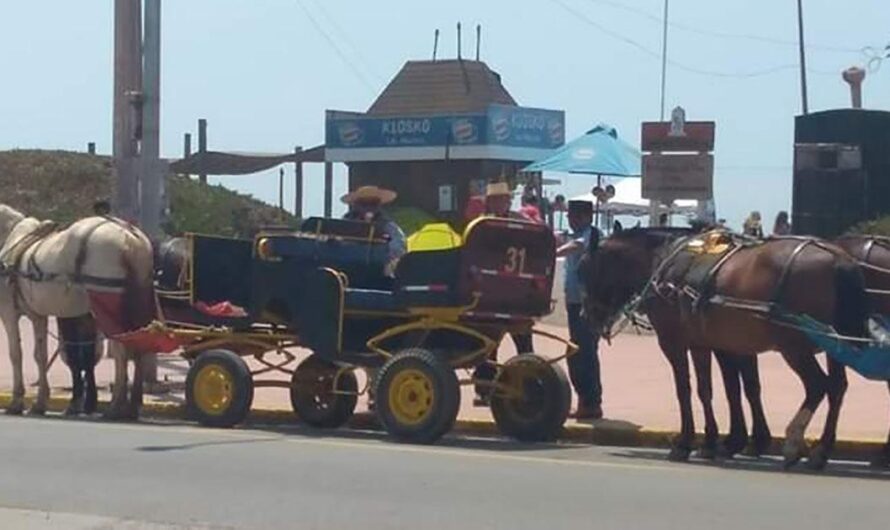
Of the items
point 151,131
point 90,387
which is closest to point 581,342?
point 90,387

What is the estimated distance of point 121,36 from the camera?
21.9 m

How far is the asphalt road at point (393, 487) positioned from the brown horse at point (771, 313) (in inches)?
20.0

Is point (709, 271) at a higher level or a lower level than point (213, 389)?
higher

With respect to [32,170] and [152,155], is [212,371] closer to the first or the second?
[152,155]

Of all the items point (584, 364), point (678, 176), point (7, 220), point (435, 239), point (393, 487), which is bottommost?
point (393, 487)

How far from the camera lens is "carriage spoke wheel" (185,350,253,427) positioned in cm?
1778

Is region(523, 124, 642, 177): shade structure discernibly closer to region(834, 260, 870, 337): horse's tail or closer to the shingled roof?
region(834, 260, 870, 337): horse's tail

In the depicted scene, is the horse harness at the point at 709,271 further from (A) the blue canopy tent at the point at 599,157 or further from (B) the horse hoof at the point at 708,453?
(A) the blue canopy tent at the point at 599,157

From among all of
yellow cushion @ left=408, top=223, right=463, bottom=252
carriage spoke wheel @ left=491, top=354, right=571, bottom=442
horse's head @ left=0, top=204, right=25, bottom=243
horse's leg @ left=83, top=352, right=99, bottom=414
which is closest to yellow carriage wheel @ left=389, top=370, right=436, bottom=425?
carriage spoke wheel @ left=491, top=354, right=571, bottom=442

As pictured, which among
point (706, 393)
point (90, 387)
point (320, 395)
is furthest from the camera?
point (90, 387)

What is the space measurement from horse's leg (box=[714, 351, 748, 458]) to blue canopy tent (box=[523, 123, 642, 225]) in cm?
1044

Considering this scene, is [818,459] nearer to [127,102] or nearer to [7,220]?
[7,220]

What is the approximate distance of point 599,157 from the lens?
2711 centimetres

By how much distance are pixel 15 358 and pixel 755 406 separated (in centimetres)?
764
